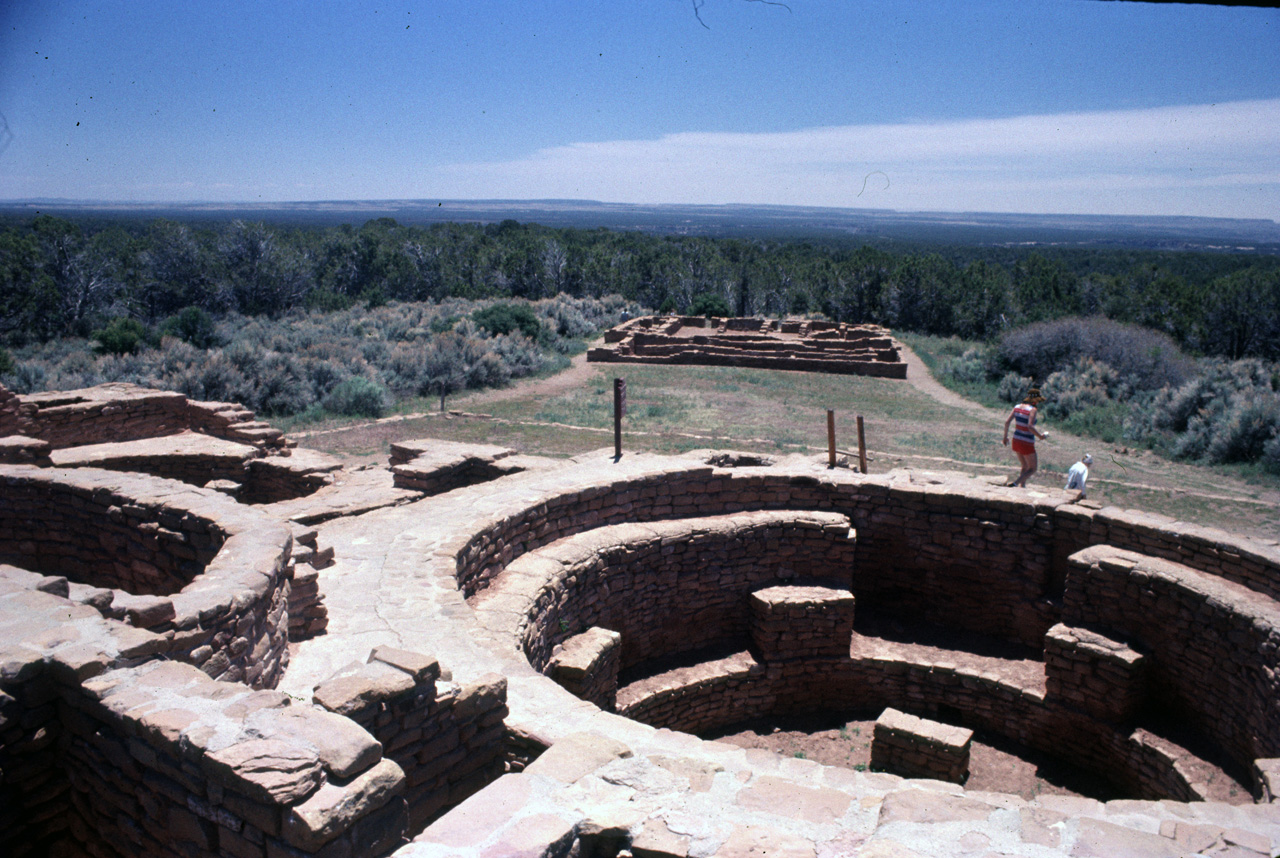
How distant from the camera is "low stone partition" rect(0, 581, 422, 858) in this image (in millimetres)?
2986

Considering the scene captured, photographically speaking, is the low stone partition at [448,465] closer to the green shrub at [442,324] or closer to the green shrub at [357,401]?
the green shrub at [357,401]

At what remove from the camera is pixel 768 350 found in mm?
32656

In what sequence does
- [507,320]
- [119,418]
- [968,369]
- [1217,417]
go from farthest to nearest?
[507,320]
[968,369]
[1217,417]
[119,418]

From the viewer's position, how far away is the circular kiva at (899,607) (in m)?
7.43

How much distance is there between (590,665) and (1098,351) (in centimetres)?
2554

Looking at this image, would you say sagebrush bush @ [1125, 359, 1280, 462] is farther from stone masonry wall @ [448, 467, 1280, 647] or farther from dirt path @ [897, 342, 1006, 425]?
stone masonry wall @ [448, 467, 1280, 647]

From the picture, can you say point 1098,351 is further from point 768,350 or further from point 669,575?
point 669,575

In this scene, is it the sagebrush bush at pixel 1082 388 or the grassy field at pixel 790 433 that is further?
the sagebrush bush at pixel 1082 388

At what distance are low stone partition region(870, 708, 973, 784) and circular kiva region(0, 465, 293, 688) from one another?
5170 millimetres

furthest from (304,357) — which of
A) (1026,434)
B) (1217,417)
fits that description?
(1217,417)

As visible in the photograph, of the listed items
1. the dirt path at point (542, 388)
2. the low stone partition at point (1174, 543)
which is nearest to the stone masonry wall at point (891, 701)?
the low stone partition at point (1174, 543)

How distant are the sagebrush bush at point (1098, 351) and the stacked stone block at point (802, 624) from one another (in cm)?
1949

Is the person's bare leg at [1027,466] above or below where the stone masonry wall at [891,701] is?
above

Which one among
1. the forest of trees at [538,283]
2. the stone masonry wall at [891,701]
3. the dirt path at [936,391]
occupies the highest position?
the forest of trees at [538,283]
